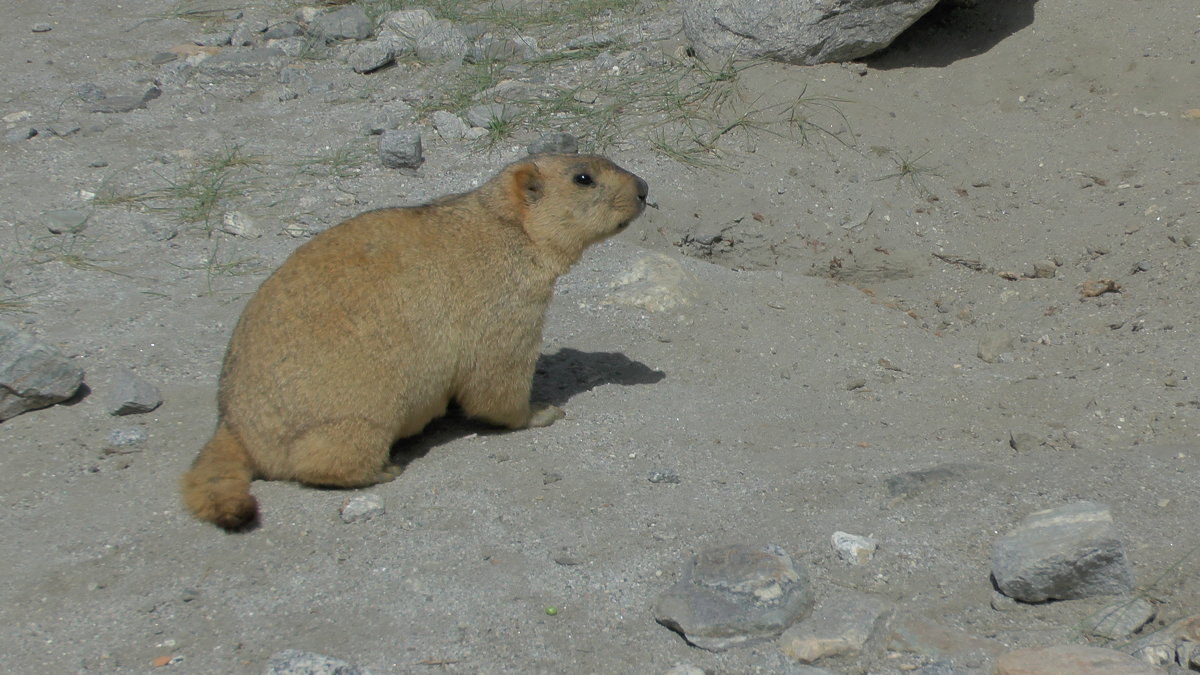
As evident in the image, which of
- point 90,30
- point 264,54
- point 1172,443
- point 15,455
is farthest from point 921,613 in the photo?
point 90,30

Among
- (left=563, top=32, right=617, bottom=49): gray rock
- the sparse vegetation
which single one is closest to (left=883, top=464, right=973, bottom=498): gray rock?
the sparse vegetation

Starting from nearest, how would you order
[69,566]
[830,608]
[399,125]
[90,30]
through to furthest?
[830,608], [69,566], [399,125], [90,30]

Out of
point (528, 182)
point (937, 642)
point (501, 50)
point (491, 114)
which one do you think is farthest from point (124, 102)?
point (937, 642)

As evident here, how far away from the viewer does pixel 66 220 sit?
744cm

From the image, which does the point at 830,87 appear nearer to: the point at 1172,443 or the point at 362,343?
the point at 1172,443

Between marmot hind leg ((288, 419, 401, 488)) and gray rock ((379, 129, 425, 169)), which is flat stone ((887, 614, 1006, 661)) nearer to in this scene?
marmot hind leg ((288, 419, 401, 488))

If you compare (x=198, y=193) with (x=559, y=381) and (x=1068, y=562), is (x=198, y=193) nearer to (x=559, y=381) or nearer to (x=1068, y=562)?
(x=559, y=381)

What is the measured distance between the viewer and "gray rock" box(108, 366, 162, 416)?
5.44 metres

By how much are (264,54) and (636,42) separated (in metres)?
3.60

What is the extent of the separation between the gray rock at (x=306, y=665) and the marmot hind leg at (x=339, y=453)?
49.3 inches

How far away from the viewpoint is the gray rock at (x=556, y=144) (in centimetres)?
830

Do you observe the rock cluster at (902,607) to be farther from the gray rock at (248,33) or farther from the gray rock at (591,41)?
the gray rock at (248,33)

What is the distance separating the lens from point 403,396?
5.01 metres

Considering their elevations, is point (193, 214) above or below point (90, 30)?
below
